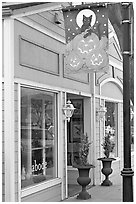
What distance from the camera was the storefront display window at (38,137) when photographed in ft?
23.4

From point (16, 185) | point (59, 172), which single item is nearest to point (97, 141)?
point (59, 172)

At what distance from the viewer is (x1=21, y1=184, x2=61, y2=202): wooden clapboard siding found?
7154 millimetres

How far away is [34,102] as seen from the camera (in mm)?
7594

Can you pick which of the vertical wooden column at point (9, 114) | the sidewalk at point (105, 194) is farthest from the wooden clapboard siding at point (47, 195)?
the vertical wooden column at point (9, 114)

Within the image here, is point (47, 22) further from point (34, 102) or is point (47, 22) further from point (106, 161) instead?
point (106, 161)

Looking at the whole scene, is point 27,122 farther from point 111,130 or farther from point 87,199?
point 111,130

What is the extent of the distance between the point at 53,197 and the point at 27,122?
184 centimetres

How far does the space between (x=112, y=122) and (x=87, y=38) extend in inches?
311

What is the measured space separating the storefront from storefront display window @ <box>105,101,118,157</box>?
2.31 meters

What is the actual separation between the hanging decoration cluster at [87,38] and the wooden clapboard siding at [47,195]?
2.69 metres

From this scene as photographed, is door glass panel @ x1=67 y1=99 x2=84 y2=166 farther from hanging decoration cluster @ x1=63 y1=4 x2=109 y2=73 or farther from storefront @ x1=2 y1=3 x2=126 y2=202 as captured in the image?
hanging decoration cluster @ x1=63 y1=4 x2=109 y2=73

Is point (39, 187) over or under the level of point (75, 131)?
under

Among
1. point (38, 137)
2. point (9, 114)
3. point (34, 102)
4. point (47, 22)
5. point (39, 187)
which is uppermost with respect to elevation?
point (47, 22)

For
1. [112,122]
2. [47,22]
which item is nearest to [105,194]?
[112,122]
